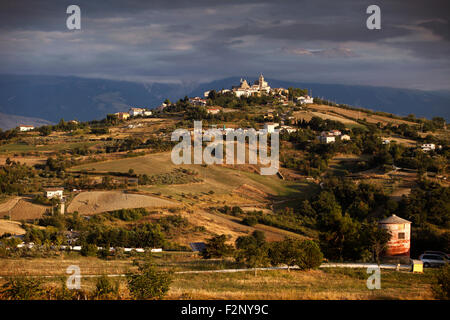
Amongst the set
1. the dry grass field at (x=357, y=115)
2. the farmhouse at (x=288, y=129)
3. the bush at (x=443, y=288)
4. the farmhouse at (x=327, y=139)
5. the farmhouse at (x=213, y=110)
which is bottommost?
the farmhouse at (x=327, y=139)

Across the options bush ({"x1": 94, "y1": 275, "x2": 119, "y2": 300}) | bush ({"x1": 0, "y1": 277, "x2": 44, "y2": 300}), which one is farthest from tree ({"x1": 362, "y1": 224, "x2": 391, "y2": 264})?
bush ({"x1": 0, "y1": 277, "x2": 44, "y2": 300})

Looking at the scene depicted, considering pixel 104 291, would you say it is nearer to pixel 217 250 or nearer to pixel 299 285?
pixel 299 285

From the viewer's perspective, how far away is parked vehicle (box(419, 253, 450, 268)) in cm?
1958

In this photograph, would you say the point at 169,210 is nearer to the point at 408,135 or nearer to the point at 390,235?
the point at 390,235

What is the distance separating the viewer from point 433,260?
65.2 ft

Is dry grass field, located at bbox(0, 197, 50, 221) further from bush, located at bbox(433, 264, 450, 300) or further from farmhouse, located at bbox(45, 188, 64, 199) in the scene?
bush, located at bbox(433, 264, 450, 300)

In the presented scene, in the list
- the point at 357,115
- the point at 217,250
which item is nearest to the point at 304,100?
the point at 357,115

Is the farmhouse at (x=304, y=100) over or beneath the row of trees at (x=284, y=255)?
over

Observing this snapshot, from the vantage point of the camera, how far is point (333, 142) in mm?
53562

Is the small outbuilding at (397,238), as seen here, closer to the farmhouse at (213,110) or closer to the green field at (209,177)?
the green field at (209,177)

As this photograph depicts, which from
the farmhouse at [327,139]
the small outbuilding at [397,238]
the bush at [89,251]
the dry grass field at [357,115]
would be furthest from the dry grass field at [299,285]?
the dry grass field at [357,115]

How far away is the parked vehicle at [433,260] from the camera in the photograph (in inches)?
771

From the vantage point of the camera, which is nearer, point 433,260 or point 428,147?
point 433,260
